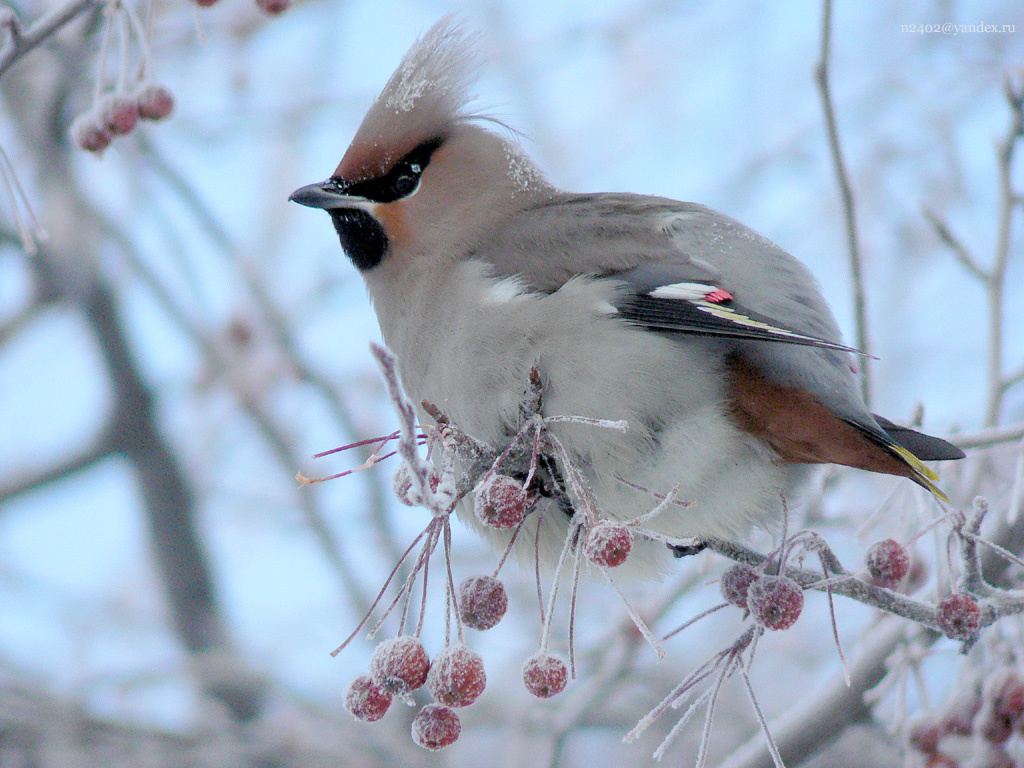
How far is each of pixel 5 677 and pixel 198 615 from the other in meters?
2.11

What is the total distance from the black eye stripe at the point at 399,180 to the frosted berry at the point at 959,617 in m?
1.89

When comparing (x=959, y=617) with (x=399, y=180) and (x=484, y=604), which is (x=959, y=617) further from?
(x=399, y=180)

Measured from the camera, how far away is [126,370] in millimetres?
6598

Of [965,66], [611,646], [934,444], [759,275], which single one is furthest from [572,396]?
[965,66]

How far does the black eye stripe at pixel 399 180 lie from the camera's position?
319cm

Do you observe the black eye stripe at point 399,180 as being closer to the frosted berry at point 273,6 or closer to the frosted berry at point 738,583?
the frosted berry at point 273,6

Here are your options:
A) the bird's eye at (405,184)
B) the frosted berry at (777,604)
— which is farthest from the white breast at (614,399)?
the bird's eye at (405,184)

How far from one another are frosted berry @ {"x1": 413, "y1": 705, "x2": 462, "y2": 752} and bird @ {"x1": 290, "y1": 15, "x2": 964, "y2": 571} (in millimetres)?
402

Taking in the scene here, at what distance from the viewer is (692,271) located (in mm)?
2604

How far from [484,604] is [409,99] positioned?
165 centimetres

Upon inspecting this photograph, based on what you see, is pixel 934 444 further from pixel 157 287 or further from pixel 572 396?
pixel 157 287

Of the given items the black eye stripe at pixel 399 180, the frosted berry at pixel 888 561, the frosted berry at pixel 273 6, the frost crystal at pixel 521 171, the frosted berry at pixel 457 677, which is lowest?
the frosted berry at pixel 888 561

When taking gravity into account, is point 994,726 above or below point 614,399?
below

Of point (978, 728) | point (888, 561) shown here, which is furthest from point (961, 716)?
point (888, 561)
